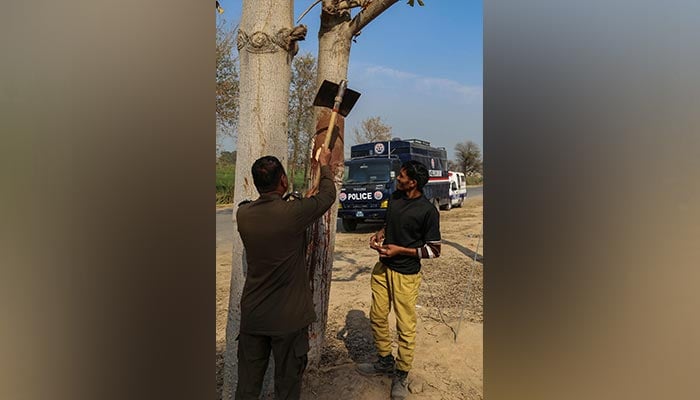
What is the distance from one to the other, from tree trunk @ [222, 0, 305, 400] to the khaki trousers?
1.18m

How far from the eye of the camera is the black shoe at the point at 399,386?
318 centimetres

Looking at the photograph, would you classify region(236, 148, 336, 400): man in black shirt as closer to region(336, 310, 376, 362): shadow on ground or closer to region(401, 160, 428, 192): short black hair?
region(401, 160, 428, 192): short black hair

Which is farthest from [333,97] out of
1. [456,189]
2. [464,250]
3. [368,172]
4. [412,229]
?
[456,189]

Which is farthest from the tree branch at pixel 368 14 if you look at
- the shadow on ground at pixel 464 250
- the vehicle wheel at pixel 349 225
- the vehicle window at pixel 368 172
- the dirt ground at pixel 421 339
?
the vehicle wheel at pixel 349 225

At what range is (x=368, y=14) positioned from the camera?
10.7ft

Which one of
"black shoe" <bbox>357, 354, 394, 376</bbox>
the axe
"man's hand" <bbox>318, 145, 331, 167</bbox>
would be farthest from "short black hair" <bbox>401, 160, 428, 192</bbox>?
"black shoe" <bbox>357, 354, 394, 376</bbox>

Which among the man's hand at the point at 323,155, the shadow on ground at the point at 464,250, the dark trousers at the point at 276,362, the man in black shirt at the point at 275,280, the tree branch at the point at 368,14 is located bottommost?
the shadow on ground at the point at 464,250

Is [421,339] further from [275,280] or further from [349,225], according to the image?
[349,225]

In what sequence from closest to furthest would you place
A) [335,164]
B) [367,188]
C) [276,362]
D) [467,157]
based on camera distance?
[276,362] < [335,164] < [367,188] < [467,157]

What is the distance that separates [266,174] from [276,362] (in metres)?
0.99

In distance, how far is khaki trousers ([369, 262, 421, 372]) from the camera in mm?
3188

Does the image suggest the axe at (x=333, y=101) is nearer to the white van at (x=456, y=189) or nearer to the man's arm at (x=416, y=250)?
the man's arm at (x=416, y=250)
